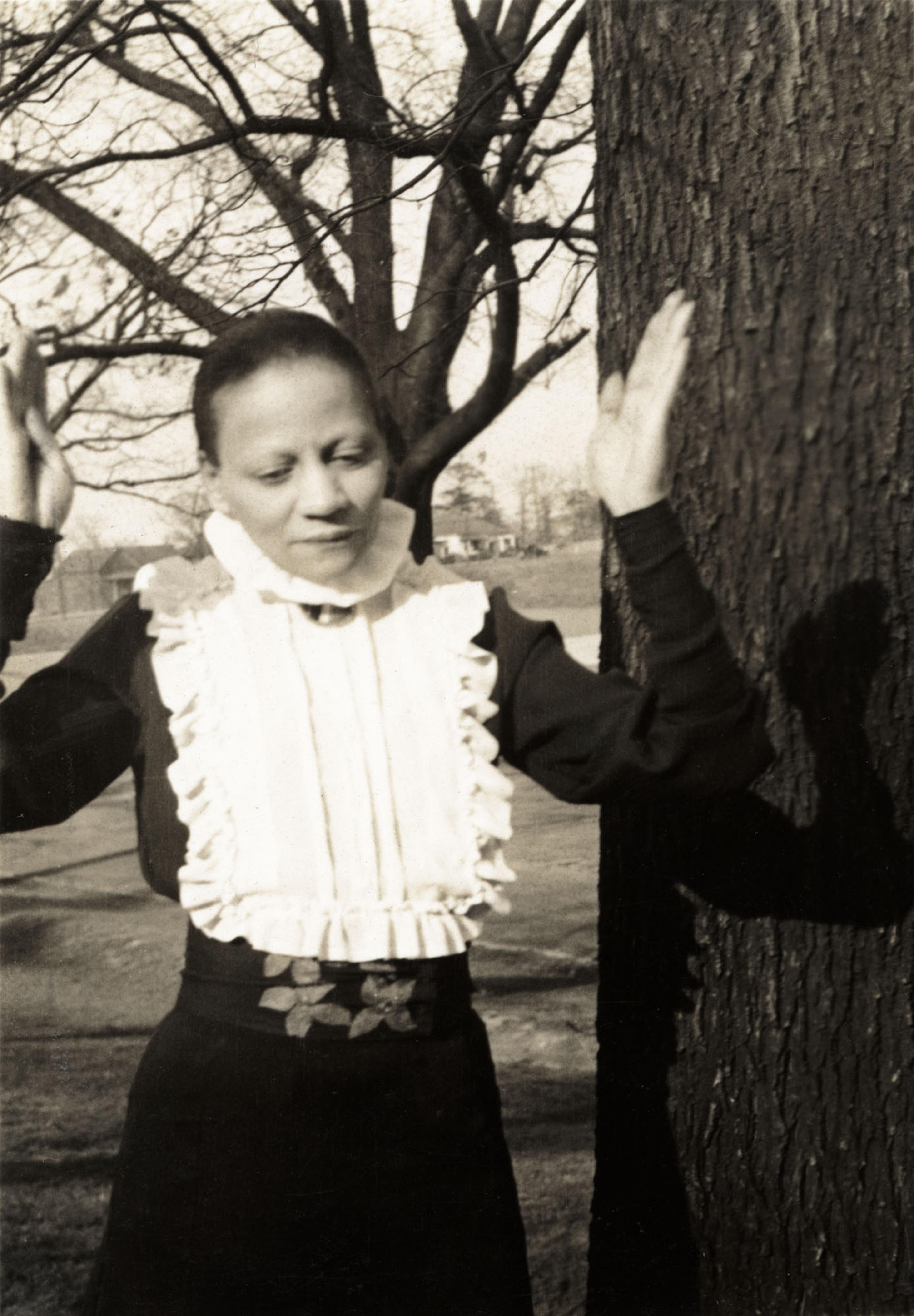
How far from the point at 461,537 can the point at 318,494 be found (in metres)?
1.17

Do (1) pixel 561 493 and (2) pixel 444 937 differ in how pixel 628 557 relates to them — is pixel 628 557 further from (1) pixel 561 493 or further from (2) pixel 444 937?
(1) pixel 561 493

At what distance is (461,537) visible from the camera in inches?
97.8

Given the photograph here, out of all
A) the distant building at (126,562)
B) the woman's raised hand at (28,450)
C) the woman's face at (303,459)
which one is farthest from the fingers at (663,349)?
the distant building at (126,562)

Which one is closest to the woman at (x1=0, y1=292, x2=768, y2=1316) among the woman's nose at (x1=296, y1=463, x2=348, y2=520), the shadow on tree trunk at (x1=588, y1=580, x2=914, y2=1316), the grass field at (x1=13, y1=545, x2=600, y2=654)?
the woman's nose at (x1=296, y1=463, x2=348, y2=520)

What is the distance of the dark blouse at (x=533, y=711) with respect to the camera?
4.17 feet

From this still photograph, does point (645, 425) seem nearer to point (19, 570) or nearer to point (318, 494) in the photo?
point (318, 494)

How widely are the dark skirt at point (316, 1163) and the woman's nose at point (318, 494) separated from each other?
51cm

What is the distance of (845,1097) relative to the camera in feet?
5.59

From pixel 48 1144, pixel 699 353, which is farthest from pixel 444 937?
pixel 48 1144

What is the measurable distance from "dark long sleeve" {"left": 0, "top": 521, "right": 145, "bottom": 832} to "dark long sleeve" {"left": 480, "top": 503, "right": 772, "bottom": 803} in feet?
1.42

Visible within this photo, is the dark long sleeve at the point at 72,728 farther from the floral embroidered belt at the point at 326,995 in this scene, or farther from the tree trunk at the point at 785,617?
the tree trunk at the point at 785,617

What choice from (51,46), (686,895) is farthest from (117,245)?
(686,895)

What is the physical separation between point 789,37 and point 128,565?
→ 1429mm

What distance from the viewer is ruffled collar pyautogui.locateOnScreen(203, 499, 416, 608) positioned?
4.55 ft
